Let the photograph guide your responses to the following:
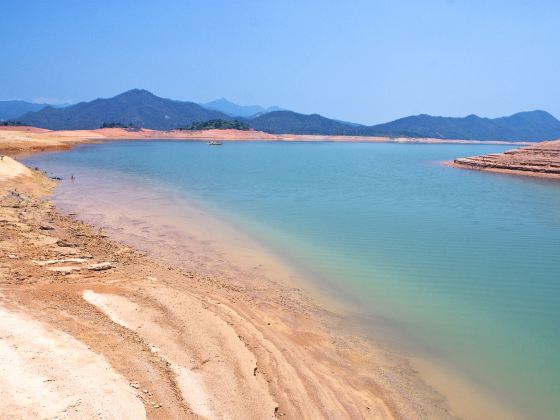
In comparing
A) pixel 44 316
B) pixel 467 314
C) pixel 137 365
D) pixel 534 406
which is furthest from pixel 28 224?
pixel 534 406

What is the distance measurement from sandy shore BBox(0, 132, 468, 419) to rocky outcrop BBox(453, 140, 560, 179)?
45.8 meters

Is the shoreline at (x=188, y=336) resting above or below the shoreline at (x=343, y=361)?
above

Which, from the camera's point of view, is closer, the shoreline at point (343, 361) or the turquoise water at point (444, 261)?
the shoreline at point (343, 361)

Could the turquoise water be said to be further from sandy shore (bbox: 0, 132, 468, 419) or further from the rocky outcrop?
the rocky outcrop

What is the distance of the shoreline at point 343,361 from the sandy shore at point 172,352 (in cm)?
2

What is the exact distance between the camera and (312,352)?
793 cm

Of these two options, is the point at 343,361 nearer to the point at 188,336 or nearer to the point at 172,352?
the point at 188,336

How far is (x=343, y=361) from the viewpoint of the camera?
7.79 meters

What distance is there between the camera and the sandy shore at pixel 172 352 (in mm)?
5324

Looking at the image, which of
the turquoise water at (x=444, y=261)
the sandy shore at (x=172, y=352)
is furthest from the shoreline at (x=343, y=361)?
the turquoise water at (x=444, y=261)

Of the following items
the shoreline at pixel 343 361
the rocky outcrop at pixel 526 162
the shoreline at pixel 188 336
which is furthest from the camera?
the rocky outcrop at pixel 526 162

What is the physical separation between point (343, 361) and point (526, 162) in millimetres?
51797

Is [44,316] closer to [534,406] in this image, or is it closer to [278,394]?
[278,394]

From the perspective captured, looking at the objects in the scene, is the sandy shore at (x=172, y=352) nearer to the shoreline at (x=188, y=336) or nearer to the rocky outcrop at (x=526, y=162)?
the shoreline at (x=188, y=336)
